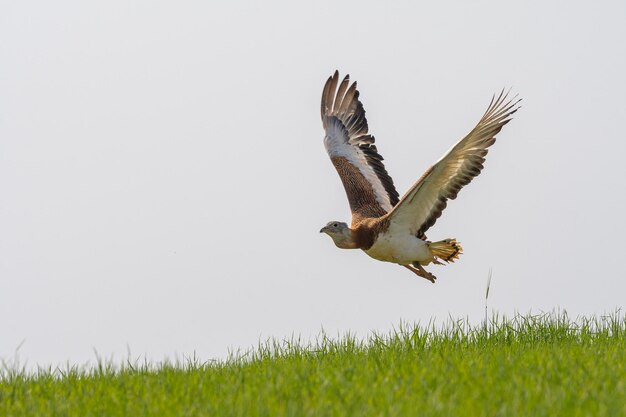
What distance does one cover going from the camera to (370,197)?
11219 mm

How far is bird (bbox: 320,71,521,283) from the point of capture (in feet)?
30.6

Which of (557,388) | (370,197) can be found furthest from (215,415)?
(370,197)

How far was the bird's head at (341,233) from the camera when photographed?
1012 centimetres

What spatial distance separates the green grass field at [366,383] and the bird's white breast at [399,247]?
201 centimetres

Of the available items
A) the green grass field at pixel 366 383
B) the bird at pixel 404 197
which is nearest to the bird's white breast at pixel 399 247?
the bird at pixel 404 197

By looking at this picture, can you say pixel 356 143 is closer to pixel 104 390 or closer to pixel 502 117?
pixel 502 117

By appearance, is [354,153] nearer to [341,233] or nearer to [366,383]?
[341,233]

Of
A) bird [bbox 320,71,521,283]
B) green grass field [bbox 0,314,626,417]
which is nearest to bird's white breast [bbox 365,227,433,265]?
bird [bbox 320,71,521,283]

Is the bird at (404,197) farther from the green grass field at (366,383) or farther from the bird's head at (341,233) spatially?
the green grass field at (366,383)

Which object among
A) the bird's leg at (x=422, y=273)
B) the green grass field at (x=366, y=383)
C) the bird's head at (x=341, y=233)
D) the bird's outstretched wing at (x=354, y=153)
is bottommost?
the green grass field at (x=366, y=383)

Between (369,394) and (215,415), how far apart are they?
0.95 meters

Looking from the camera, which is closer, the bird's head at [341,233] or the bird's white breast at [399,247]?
the bird's white breast at [399,247]

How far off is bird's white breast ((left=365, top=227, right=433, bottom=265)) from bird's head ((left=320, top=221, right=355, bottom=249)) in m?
0.24

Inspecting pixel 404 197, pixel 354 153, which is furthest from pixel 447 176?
pixel 354 153
